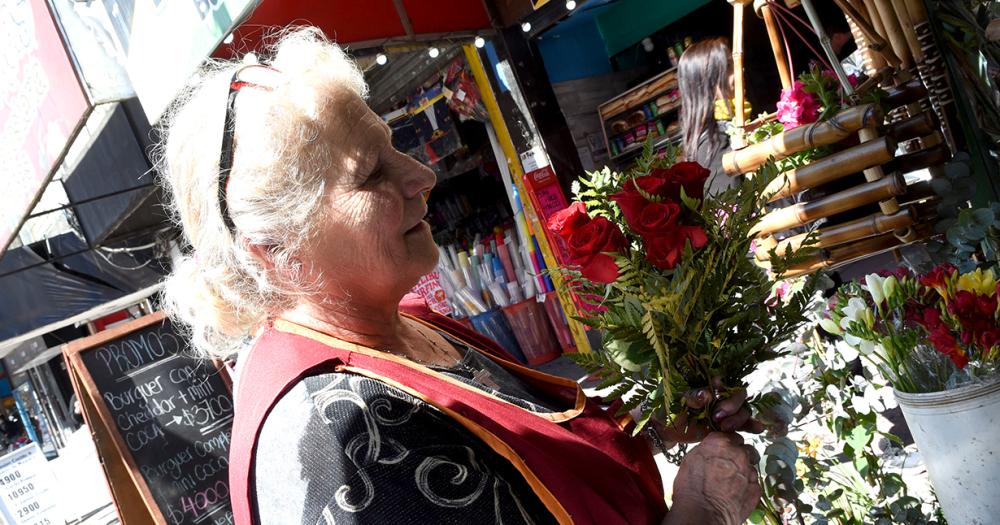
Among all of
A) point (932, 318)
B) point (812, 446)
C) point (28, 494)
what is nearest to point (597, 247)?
point (932, 318)

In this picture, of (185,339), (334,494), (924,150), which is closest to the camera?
(334,494)

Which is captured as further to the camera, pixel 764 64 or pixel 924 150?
pixel 764 64

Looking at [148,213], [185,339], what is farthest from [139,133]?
[185,339]

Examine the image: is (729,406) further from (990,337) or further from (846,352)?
(846,352)

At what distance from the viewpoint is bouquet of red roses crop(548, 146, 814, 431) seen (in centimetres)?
131

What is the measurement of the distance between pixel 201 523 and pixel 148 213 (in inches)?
Result: 246

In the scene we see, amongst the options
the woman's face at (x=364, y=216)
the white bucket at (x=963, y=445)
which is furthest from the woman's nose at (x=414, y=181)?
the white bucket at (x=963, y=445)

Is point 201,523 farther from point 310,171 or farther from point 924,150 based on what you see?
point 924,150

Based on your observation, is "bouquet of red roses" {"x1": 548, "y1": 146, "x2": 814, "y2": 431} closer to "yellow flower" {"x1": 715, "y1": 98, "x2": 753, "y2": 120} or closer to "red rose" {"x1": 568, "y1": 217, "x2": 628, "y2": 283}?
"red rose" {"x1": 568, "y1": 217, "x2": 628, "y2": 283}

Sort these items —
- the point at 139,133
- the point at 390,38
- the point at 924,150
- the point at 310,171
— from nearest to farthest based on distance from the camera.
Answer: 1. the point at 310,171
2. the point at 924,150
3. the point at 390,38
4. the point at 139,133

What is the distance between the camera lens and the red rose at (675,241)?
4.28ft

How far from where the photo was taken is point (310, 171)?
1.29 metres

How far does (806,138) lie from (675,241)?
96 cm

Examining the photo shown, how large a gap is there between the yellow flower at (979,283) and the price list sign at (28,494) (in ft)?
26.8
